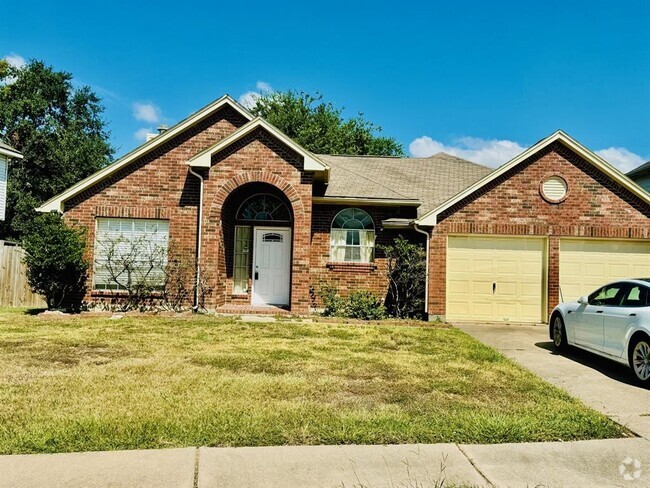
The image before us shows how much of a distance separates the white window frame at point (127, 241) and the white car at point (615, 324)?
10.3m

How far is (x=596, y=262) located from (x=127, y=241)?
43.2 ft

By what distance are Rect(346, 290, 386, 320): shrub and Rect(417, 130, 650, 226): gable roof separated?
8.20 feet

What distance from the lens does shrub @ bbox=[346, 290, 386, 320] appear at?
503 inches

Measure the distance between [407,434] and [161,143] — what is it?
39.0 ft

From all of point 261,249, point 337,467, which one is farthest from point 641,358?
point 261,249

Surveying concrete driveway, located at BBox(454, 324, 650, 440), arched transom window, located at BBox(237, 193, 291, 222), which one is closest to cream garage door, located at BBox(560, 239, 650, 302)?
concrete driveway, located at BBox(454, 324, 650, 440)

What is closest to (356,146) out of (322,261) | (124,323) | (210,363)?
(322,261)

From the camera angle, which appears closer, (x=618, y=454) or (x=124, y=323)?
(x=618, y=454)

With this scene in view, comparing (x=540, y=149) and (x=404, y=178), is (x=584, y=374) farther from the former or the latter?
(x=404, y=178)

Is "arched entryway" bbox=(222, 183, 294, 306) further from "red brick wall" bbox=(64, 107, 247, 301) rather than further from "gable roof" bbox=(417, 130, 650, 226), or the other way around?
"gable roof" bbox=(417, 130, 650, 226)

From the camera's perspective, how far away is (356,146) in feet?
130

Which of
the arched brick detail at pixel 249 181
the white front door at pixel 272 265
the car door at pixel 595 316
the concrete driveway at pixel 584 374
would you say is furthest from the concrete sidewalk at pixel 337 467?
the white front door at pixel 272 265

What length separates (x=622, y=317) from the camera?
720 centimetres

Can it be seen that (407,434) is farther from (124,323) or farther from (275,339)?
(124,323)
